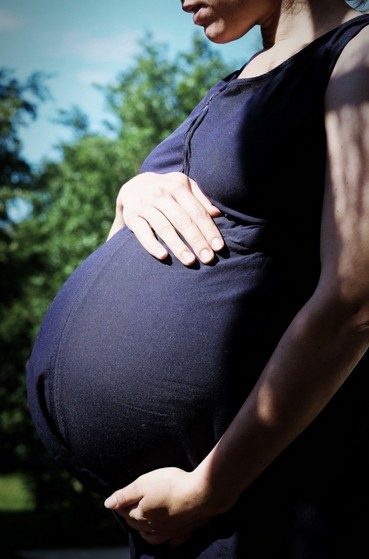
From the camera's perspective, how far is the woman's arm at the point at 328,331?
45.8 inches

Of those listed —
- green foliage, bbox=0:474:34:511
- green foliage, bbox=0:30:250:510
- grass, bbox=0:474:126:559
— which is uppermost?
green foliage, bbox=0:30:250:510

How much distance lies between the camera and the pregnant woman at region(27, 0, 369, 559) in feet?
3.87

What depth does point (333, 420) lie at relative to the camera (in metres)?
1.29

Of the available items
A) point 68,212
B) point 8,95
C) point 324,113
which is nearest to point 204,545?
point 324,113

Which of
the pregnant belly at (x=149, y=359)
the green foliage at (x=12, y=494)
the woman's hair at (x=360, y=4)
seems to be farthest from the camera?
the green foliage at (x=12, y=494)

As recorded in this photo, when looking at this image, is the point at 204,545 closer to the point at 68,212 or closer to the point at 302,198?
the point at 302,198

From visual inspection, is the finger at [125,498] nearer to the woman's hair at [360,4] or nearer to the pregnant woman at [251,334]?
the pregnant woman at [251,334]

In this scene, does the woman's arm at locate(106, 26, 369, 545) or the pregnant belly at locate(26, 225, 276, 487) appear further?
the pregnant belly at locate(26, 225, 276, 487)

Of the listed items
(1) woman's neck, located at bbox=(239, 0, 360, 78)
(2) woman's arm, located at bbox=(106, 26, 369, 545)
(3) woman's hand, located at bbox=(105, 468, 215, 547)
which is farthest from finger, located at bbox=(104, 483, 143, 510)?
(1) woman's neck, located at bbox=(239, 0, 360, 78)

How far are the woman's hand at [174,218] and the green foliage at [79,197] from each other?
50.5 ft

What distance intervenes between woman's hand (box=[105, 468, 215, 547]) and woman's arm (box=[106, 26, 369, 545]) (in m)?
0.02

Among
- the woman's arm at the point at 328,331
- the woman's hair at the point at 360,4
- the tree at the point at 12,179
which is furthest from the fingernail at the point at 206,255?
the tree at the point at 12,179

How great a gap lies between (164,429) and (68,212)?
23.6 m

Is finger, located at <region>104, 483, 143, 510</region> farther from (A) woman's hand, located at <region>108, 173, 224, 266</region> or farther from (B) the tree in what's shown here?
(B) the tree
